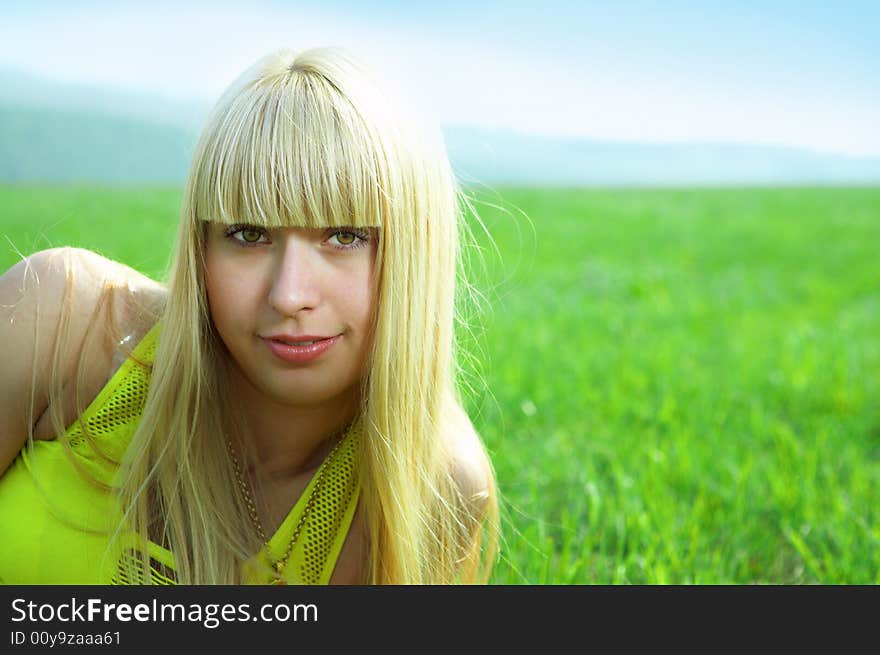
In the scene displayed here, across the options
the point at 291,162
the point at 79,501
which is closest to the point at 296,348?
the point at 291,162

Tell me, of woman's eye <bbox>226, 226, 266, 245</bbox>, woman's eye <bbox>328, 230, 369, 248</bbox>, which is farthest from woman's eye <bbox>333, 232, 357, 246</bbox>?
woman's eye <bbox>226, 226, 266, 245</bbox>

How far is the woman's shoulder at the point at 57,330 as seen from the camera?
1696 mm

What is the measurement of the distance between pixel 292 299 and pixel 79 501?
0.64 meters

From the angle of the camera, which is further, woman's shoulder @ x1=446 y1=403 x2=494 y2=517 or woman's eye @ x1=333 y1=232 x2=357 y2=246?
woman's shoulder @ x1=446 y1=403 x2=494 y2=517

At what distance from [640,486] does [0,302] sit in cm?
189

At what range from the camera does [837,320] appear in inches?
230

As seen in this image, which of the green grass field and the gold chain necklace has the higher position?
the gold chain necklace

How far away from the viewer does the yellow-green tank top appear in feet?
5.82

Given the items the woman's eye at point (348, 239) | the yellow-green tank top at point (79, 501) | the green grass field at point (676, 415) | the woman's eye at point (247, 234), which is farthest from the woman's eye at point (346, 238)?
the yellow-green tank top at point (79, 501)

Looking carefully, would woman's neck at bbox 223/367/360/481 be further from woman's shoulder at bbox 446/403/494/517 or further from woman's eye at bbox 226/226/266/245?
woman's eye at bbox 226/226/266/245

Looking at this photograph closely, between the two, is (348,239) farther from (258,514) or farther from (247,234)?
(258,514)
